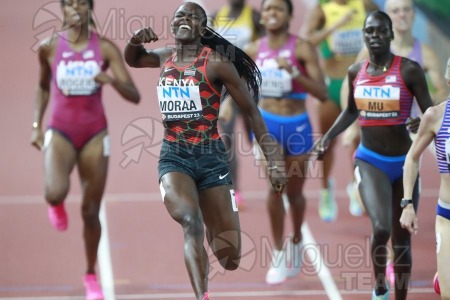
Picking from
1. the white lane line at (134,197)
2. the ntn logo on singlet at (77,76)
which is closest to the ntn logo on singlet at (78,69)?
the ntn logo on singlet at (77,76)

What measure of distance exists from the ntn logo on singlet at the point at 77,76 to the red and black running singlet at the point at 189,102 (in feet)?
6.45

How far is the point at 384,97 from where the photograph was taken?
9227 millimetres

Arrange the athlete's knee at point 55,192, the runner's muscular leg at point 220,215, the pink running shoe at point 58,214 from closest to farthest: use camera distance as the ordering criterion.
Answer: the runner's muscular leg at point 220,215 < the athlete's knee at point 55,192 < the pink running shoe at point 58,214

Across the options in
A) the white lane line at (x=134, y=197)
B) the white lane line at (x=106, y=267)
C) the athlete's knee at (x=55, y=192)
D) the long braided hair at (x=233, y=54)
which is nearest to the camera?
the long braided hair at (x=233, y=54)

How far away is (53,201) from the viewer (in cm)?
986

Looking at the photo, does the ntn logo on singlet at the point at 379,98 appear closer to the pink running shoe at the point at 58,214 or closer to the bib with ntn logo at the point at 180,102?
the bib with ntn logo at the point at 180,102

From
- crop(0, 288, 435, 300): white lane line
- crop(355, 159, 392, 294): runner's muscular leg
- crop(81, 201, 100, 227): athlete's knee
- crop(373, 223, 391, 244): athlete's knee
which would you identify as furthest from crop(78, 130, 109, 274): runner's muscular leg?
crop(373, 223, 391, 244): athlete's knee

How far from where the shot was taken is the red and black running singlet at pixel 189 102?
8.16m

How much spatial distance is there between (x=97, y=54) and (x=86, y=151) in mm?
907

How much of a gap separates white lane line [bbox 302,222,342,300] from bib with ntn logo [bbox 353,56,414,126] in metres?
1.67

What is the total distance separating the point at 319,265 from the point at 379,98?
2391 mm

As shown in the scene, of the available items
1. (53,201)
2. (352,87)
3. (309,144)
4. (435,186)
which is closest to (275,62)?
(309,144)

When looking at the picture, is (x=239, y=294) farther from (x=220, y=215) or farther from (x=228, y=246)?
(x=220, y=215)

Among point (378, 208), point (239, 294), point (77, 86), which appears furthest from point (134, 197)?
point (378, 208)
